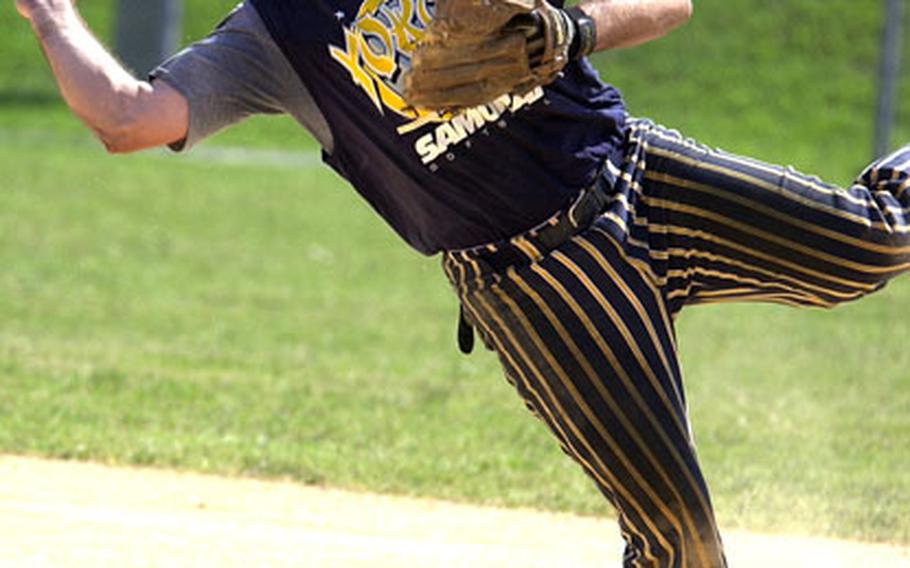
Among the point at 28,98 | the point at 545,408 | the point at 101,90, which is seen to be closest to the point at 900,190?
the point at 545,408

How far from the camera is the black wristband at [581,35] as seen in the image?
11.8 feet

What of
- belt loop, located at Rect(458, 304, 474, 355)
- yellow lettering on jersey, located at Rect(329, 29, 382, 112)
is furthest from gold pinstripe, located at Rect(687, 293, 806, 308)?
yellow lettering on jersey, located at Rect(329, 29, 382, 112)

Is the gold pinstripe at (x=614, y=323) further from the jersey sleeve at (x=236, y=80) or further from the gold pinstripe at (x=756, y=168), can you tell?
the jersey sleeve at (x=236, y=80)

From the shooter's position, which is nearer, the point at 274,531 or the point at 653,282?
the point at 653,282

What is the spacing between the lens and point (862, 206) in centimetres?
383

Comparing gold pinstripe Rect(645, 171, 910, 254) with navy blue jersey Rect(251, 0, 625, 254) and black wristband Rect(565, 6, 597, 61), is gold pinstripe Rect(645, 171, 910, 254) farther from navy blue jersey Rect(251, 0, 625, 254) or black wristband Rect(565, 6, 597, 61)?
black wristband Rect(565, 6, 597, 61)

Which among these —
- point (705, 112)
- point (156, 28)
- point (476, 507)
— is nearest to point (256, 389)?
point (476, 507)

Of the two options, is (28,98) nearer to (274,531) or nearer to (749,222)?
(274,531)

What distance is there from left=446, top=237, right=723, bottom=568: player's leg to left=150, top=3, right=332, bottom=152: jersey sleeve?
1.84 ft

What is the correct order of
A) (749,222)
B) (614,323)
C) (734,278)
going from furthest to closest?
(734,278), (749,222), (614,323)

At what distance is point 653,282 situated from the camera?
380 centimetres

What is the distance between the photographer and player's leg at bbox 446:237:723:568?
3678mm

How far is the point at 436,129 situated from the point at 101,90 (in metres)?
0.75

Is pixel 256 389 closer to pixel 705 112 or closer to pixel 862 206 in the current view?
pixel 862 206
